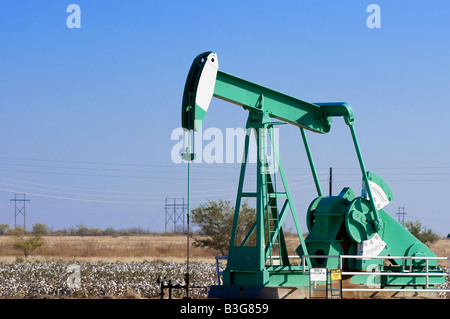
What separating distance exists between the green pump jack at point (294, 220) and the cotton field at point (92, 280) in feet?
17.3

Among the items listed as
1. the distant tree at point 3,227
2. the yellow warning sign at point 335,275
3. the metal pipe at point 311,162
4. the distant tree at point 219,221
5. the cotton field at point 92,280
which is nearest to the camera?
the yellow warning sign at point 335,275

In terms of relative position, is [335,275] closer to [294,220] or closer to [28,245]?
[294,220]

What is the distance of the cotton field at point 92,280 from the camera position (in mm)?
22328

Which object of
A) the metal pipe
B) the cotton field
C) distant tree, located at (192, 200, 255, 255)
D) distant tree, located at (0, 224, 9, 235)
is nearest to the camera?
the metal pipe

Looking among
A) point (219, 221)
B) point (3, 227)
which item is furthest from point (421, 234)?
point (3, 227)

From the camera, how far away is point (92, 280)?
80.9 ft

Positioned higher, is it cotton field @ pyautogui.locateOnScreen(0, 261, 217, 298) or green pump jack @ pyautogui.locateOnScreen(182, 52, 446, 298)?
green pump jack @ pyautogui.locateOnScreen(182, 52, 446, 298)

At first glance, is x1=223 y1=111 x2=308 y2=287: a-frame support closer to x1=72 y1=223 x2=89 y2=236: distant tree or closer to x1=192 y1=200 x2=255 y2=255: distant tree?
x1=192 y1=200 x2=255 y2=255: distant tree

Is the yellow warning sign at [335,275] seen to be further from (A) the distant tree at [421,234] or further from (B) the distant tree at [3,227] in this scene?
(B) the distant tree at [3,227]

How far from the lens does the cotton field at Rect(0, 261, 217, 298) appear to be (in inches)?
879

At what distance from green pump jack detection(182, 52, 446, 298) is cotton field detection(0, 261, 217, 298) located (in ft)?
17.3

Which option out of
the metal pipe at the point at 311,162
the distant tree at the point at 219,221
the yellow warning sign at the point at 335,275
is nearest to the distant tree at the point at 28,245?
the distant tree at the point at 219,221

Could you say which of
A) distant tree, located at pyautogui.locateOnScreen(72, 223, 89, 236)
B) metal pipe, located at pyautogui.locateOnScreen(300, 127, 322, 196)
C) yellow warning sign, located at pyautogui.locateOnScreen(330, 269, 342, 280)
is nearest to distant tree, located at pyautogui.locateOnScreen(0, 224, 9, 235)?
distant tree, located at pyautogui.locateOnScreen(72, 223, 89, 236)
